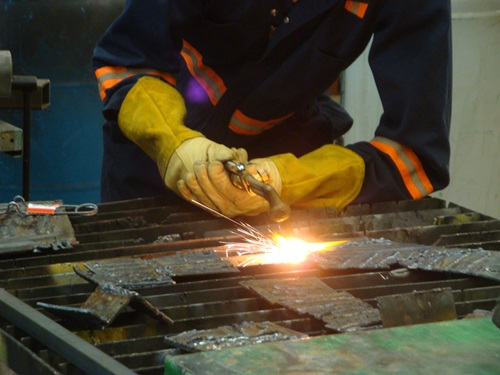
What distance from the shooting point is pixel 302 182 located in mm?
2775

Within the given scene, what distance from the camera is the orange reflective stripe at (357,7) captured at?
2.89m

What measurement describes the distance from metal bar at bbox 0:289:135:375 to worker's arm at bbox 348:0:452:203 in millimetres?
1281

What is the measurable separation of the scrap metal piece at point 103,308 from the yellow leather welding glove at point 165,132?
0.80 m

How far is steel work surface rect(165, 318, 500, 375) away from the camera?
1.44 meters

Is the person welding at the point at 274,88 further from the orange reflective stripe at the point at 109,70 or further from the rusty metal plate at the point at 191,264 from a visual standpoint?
the rusty metal plate at the point at 191,264

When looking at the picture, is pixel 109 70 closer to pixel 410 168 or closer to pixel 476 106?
pixel 410 168

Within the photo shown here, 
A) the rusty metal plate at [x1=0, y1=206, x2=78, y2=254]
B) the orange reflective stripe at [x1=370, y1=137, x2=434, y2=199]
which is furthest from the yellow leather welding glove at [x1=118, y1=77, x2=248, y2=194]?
the orange reflective stripe at [x1=370, y1=137, x2=434, y2=199]

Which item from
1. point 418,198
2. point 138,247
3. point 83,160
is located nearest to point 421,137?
point 418,198

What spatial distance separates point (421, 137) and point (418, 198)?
189 mm

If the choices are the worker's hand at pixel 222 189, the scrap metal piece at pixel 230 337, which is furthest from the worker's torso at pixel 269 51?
the scrap metal piece at pixel 230 337

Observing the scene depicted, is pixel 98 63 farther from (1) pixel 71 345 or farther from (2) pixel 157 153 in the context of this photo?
(1) pixel 71 345

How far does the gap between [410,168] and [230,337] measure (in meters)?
1.35

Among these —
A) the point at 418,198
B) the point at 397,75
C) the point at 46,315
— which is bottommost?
the point at 46,315

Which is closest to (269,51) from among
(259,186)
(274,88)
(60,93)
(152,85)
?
(274,88)
